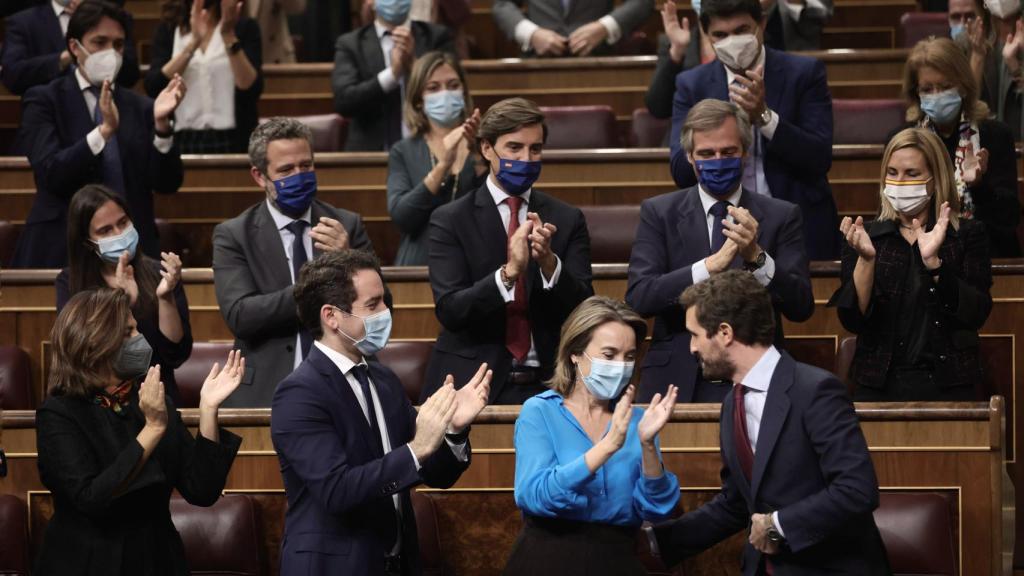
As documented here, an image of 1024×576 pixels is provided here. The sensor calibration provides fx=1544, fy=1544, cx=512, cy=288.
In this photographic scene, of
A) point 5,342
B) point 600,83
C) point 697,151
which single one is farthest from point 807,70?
point 5,342

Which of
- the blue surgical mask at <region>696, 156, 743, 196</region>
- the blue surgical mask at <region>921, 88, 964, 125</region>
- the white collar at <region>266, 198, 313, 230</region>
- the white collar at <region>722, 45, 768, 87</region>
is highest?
the white collar at <region>722, 45, 768, 87</region>

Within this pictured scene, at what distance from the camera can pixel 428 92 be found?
14.9 feet

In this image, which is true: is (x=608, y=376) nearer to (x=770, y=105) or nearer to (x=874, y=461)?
(x=874, y=461)

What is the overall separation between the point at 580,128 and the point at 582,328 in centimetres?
255

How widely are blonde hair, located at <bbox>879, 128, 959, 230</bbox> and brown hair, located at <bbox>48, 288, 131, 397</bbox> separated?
183 cm

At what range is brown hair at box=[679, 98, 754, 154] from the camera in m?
3.68

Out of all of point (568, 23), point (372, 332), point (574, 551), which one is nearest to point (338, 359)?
point (372, 332)

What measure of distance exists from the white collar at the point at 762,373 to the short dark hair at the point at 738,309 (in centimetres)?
3

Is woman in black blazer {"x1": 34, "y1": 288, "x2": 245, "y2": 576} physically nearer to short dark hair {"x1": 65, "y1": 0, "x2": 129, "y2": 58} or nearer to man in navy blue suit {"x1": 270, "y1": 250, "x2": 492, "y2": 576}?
man in navy blue suit {"x1": 270, "y1": 250, "x2": 492, "y2": 576}

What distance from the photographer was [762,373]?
9.49ft

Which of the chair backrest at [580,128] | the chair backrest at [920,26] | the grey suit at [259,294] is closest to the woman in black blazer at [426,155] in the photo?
the grey suit at [259,294]

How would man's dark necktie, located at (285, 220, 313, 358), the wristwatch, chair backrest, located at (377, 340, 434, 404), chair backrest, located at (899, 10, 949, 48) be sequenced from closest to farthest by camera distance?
the wristwatch, man's dark necktie, located at (285, 220, 313, 358), chair backrest, located at (377, 340, 434, 404), chair backrest, located at (899, 10, 949, 48)

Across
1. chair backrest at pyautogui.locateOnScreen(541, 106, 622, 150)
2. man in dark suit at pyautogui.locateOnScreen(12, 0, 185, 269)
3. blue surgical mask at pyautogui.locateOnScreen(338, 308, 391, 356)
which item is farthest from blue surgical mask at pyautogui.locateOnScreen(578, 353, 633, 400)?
chair backrest at pyautogui.locateOnScreen(541, 106, 622, 150)

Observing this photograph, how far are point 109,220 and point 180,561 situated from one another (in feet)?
3.59
